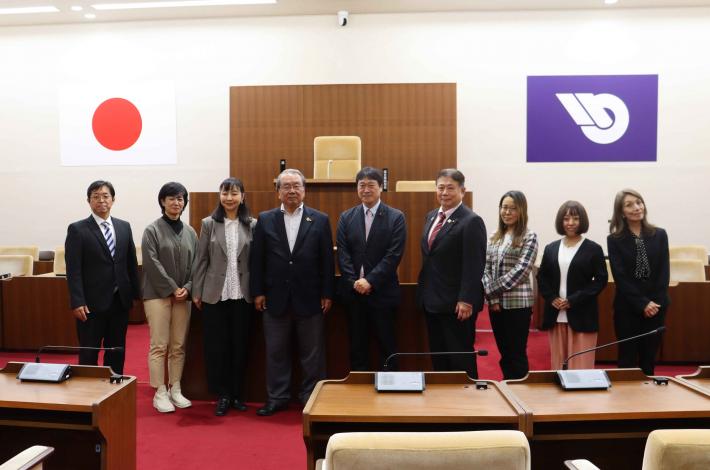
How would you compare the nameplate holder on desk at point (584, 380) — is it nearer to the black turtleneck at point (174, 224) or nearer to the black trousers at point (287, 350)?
the black trousers at point (287, 350)

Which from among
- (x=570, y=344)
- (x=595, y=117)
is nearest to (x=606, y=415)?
(x=570, y=344)

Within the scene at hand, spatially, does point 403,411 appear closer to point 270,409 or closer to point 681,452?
point 681,452

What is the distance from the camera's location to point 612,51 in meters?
7.75

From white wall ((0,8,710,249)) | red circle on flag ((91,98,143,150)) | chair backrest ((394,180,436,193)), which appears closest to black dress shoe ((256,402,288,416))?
chair backrest ((394,180,436,193))

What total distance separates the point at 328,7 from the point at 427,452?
290 inches

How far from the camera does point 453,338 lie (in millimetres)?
3238

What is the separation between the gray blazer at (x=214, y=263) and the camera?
3578 mm

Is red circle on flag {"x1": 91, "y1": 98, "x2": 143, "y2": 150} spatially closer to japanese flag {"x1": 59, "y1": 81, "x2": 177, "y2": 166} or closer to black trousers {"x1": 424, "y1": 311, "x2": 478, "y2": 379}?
japanese flag {"x1": 59, "y1": 81, "x2": 177, "y2": 166}

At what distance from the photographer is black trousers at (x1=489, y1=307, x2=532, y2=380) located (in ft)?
11.3

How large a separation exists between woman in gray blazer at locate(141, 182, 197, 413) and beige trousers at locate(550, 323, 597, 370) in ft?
7.33

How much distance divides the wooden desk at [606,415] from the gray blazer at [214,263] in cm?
187

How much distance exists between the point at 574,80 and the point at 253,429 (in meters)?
6.38

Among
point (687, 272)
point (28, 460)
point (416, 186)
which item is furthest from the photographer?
point (416, 186)

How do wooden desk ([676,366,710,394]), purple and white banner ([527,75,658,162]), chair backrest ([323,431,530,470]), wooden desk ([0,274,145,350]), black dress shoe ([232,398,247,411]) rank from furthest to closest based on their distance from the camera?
purple and white banner ([527,75,658,162])
wooden desk ([0,274,145,350])
black dress shoe ([232,398,247,411])
wooden desk ([676,366,710,394])
chair backrest ([323,431,530,470])
